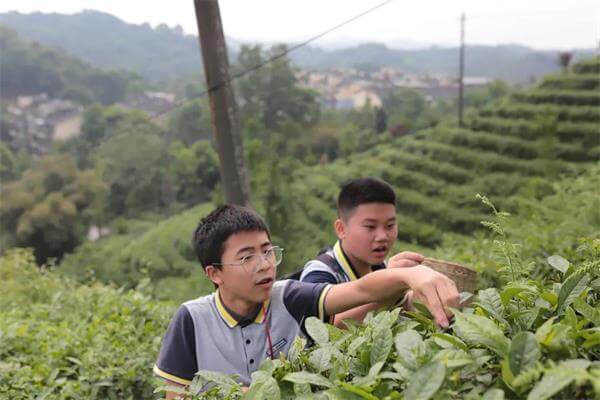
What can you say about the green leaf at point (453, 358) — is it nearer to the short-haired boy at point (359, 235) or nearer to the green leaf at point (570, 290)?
the green leaf at point (570, 290)

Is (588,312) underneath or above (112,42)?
underneath

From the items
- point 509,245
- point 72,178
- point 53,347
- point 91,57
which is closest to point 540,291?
point 509,245

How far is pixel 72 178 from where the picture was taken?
35.5m

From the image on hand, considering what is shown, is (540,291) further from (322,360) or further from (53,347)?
(53,347)

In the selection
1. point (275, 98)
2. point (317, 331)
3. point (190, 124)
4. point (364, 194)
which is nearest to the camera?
point (317, 331)

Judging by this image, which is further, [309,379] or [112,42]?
[112,42]

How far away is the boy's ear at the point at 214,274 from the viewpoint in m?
1.83

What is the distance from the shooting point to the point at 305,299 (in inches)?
70.5

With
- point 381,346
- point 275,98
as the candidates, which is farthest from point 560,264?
point 275,98

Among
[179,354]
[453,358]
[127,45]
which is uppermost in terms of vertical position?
[127,45]

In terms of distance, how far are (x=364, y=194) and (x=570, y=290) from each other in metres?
1.20

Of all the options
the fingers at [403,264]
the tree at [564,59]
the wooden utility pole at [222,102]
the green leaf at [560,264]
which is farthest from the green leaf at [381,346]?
the tree at [564,59]

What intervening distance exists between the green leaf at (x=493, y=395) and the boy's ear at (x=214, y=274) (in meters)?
1.08

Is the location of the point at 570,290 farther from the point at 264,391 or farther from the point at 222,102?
the point at 222,102
